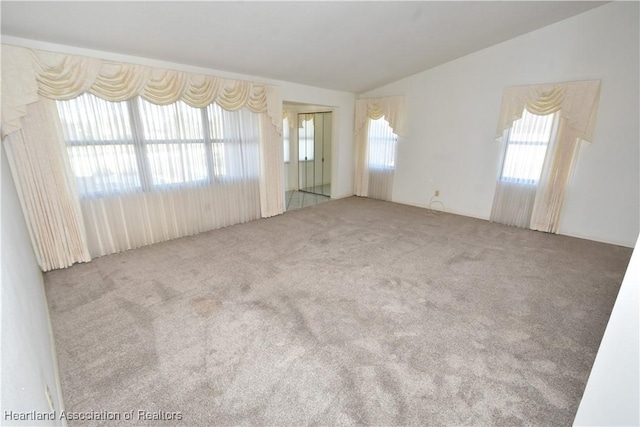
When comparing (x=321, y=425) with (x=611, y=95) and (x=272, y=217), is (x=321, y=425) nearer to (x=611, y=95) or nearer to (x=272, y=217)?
(x=272, y=217)

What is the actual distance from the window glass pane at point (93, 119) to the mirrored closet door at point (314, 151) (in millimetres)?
4253

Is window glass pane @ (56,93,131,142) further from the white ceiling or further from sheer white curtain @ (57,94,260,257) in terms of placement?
the white ceiling

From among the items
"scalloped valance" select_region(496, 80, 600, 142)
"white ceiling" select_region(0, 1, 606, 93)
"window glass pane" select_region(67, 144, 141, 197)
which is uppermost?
"white ceiling" select_region(0, 1, 606, 93)

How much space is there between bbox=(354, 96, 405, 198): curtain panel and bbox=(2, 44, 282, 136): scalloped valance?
9.04ft

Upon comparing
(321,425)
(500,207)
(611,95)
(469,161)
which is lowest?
(321,425)

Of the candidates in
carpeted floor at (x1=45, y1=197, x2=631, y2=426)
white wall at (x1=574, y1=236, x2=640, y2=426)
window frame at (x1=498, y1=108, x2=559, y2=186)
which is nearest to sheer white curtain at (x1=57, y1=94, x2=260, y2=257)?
carpeted floor at (x1=45, y1=197, x2=631, y2=426)

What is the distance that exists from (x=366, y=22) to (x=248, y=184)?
283 cm

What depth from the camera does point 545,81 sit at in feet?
13.4

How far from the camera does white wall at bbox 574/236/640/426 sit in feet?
2.74

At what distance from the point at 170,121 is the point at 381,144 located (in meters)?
4.11

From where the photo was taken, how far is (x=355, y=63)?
4.35 meters

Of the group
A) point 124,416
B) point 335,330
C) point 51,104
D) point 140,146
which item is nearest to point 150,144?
point 140,146

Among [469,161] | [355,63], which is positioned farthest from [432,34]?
[469,161]

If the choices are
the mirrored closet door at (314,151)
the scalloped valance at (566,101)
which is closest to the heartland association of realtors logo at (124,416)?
the scalloped valance at (566,101)
